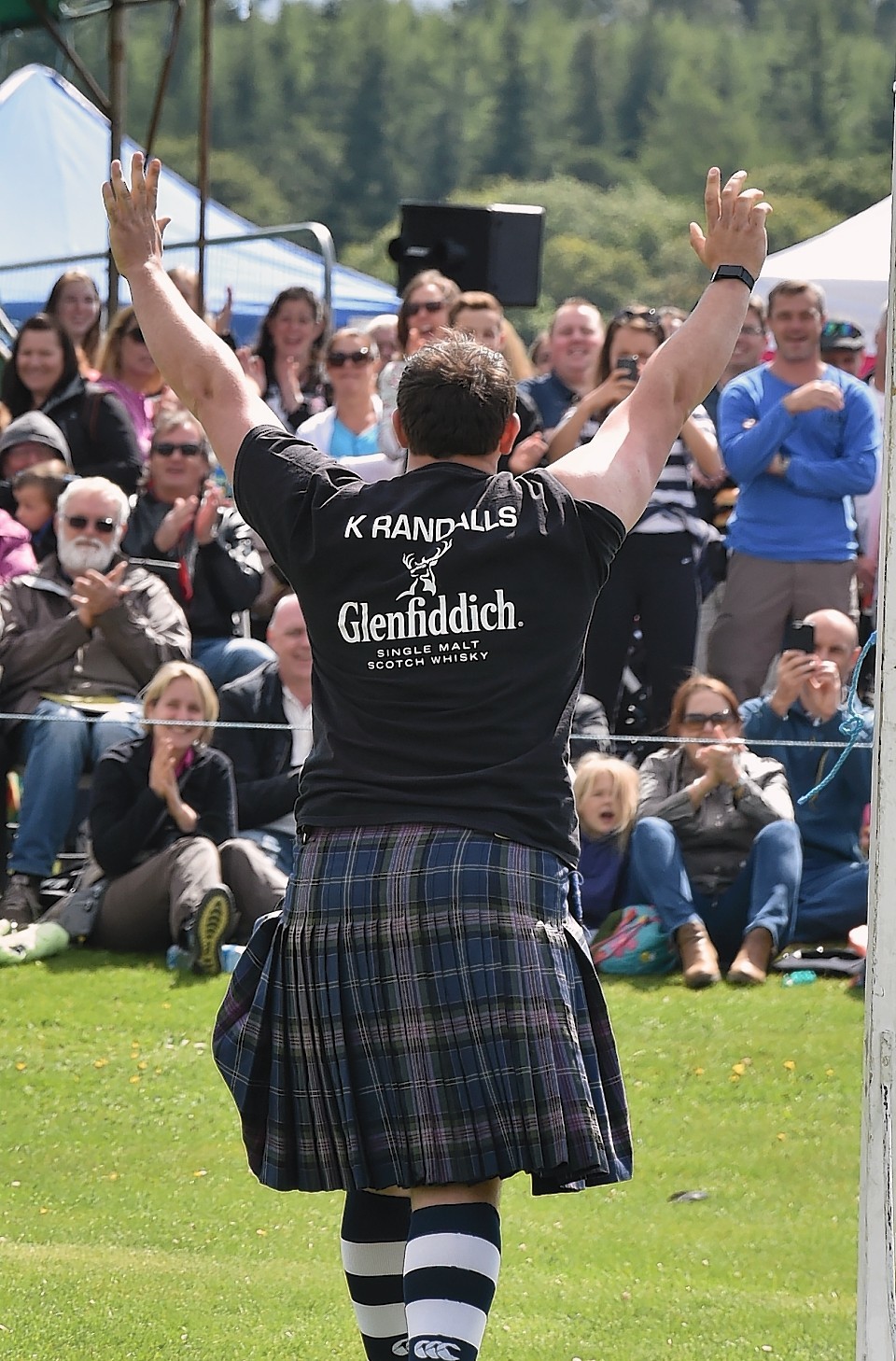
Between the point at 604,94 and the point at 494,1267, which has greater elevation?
the point at 604,94

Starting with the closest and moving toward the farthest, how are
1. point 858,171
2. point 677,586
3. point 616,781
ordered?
point 616,781
point 677,586
point 858,171

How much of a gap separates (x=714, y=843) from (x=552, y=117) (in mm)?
111574

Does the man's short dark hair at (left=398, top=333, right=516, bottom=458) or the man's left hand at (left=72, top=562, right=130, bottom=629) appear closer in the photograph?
the man's short dark hair at (left=398, top=333, right=516, bottom=458)

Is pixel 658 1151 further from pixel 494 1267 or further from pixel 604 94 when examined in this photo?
pixel 604 94

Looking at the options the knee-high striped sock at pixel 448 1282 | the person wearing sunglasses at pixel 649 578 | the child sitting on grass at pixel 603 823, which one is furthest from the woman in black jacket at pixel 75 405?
the knee-high striped sock at pixel 448 1282

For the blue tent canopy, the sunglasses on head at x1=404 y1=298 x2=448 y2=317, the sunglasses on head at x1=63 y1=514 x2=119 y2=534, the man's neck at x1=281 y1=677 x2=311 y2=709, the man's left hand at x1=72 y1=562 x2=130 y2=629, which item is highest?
the blue tent canopy

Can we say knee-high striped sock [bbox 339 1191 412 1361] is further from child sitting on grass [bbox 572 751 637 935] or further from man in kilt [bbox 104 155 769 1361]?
child sitting on grass [bbox 572 751 637 935]

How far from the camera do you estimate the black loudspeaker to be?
8.47 meters

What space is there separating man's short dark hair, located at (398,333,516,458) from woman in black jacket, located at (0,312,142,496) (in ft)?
16.6

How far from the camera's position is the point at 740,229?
2713 millimetres

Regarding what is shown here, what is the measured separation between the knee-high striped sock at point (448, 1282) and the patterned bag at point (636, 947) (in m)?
3.39

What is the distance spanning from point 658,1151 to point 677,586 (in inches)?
102

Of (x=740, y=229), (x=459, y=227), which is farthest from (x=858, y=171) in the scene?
(x=740, y=229)

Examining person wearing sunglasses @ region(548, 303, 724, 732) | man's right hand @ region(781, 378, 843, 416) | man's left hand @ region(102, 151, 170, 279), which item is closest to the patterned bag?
person wearing sunglasses @ region(548, 303, 724, 732)
